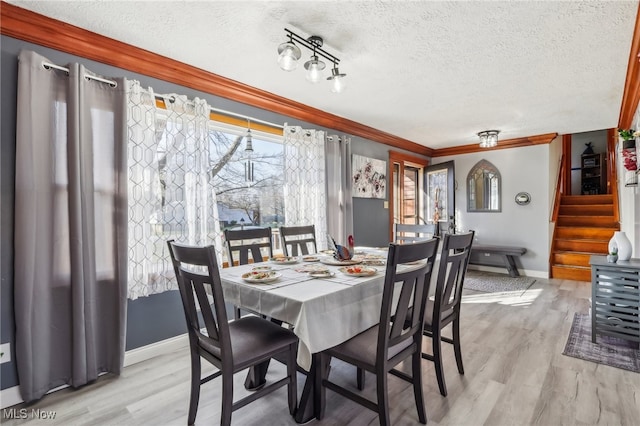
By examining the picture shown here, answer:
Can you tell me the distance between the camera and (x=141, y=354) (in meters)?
2.47

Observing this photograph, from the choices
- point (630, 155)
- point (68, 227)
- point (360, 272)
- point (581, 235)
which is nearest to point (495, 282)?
point (581, 235)

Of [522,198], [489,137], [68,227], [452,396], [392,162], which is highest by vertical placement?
[489,137]

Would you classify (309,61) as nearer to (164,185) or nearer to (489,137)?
(164,185)

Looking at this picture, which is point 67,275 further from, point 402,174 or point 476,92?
point 402,174

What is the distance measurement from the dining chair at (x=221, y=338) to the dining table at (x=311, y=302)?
0.38 ft

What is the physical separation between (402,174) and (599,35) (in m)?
3.52

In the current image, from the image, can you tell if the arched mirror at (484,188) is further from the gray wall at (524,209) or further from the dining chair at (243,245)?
the dining chair at (243,245)

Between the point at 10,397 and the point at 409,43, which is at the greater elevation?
the point at 409,43

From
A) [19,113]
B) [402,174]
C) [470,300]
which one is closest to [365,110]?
[402,174]

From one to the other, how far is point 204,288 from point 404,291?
95 cm

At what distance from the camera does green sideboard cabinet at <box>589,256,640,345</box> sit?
99.3 inches

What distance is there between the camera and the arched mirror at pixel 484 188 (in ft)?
18.8

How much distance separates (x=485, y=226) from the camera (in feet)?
19.3

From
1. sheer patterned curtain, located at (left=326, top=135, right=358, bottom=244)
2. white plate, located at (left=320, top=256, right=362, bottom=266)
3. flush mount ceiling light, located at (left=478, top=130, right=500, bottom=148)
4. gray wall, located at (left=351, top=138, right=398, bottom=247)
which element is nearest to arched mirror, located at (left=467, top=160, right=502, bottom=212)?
flush mount ceiling light, located at (left=478, top=130, right=500, bottom=148)
